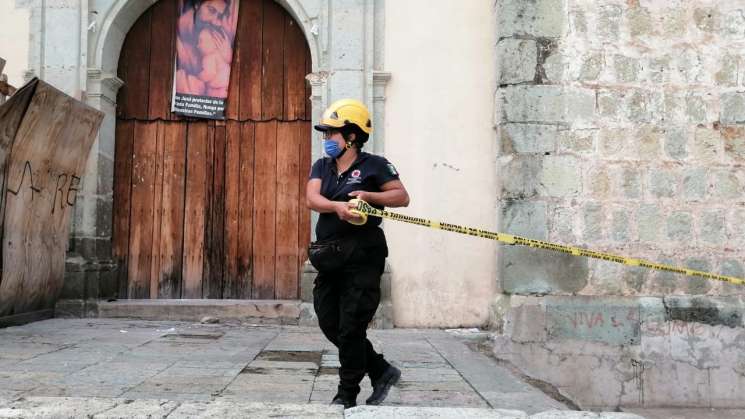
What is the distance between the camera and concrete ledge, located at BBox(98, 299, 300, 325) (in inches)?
280

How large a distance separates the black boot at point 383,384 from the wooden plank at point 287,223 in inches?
163

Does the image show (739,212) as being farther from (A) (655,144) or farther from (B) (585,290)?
(B) (585,290)

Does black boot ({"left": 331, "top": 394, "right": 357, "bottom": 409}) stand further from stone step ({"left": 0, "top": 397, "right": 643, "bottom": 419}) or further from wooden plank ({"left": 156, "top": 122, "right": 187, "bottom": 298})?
wooden plank ({"left": 156, "top": 122, "right": 187, "bottom": 298})

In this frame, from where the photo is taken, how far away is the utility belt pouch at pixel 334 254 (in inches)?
Answer: 130

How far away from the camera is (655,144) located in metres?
6.35

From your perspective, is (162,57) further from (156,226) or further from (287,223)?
(287,223)

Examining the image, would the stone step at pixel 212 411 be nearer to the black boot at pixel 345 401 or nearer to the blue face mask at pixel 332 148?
the black boot at pixel 345 401

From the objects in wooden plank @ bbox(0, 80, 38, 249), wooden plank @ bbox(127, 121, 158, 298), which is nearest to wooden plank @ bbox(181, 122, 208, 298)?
wooden plank @ bbox(127, 121, 158, 298)

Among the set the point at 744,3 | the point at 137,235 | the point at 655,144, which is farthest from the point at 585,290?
the point at 137,235

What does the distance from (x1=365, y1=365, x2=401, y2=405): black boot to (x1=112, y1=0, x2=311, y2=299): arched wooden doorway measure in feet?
13.5

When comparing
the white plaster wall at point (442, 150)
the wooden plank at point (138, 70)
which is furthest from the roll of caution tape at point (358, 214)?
the wooden plank at point (138, 70)

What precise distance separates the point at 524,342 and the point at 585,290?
767mm

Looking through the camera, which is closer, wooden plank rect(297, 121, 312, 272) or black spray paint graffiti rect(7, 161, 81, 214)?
black spray paint graffiti rect(7, 161, 81, 214)

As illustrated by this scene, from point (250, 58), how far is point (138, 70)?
1300mm
